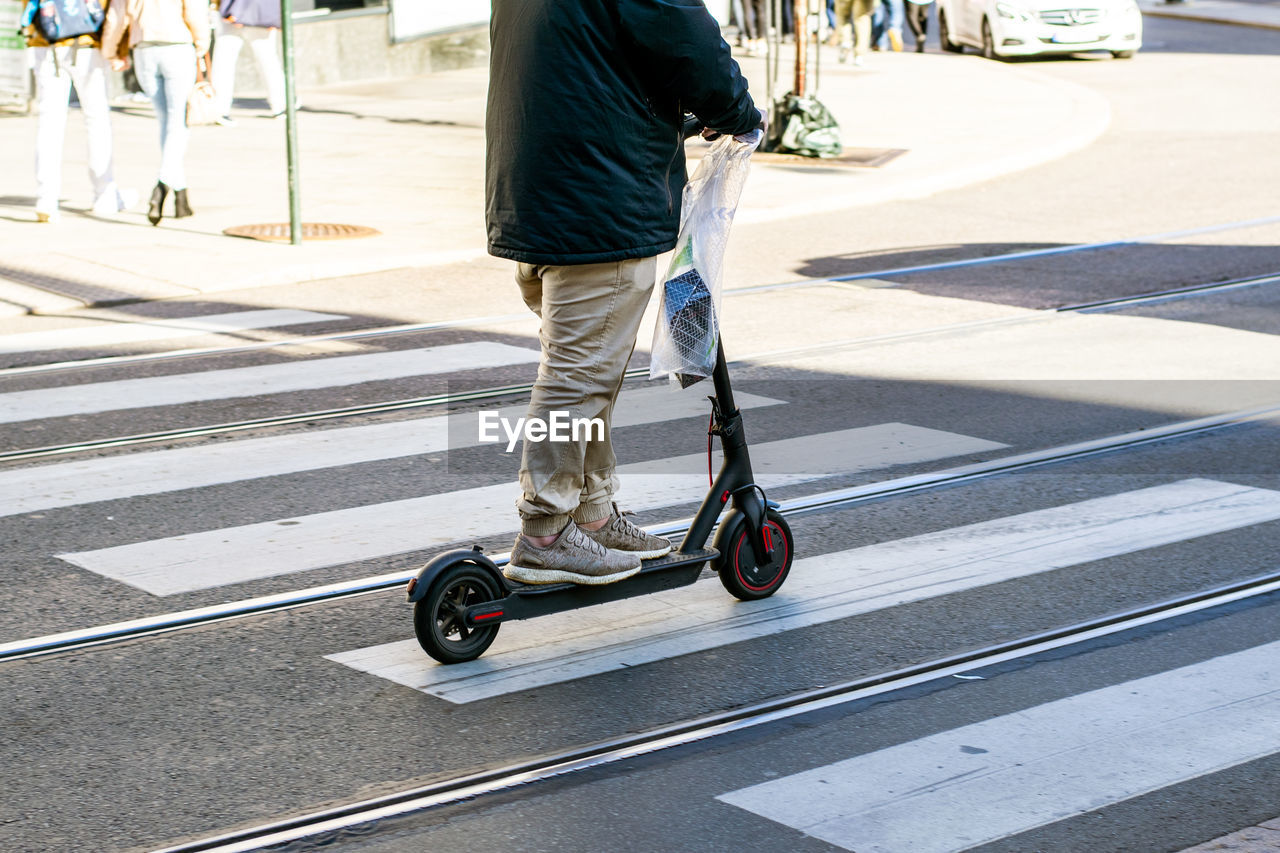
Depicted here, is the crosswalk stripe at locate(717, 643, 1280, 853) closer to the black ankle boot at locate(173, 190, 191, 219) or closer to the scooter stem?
the scooter stem

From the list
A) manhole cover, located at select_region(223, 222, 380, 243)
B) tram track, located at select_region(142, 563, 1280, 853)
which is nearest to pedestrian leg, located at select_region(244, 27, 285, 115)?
manhole cover, located at select_region(223, 222, 380, 243)

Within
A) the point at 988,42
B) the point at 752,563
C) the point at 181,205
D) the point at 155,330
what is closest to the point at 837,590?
the point at 752,563

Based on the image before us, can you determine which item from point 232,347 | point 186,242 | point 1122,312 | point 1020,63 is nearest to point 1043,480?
point 1122,312

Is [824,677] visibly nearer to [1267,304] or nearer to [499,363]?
[499,363]

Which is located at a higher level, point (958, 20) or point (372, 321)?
point (958, 20)

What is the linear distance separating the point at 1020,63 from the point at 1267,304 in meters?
17.6

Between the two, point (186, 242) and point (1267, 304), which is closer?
point (1267, 304)

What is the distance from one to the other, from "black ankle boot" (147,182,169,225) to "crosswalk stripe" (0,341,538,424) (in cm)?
419

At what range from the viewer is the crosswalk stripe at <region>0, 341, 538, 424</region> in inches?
284

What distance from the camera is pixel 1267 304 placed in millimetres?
9477

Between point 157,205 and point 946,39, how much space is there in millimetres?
18721

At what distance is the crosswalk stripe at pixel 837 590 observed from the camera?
4383mm

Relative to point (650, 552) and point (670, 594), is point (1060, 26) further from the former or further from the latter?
point (650, 552)

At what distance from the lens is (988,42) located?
87.2 feet
